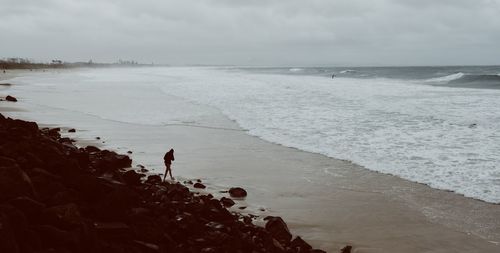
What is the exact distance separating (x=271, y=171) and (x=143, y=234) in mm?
5094

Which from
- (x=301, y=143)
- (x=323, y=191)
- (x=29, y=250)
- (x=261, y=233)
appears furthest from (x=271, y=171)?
A: (x=29, y=250)

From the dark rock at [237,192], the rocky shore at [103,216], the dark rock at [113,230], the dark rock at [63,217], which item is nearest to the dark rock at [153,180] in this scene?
the rocky shore at [103,216]

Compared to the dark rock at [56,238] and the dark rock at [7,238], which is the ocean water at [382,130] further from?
the dark rock at [7,238]

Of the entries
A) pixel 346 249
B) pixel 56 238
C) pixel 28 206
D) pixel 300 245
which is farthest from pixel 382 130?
pixel 56 238

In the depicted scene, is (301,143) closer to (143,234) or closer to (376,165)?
(376,165)

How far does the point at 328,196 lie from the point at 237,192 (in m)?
1.56

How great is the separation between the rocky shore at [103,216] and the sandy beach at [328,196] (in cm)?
73

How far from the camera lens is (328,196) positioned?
7680 millimetres

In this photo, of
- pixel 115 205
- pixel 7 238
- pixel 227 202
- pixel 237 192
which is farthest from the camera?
pixel 237 192

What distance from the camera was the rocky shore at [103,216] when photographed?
3.74m

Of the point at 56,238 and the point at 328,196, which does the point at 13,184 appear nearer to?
the point at 56,238

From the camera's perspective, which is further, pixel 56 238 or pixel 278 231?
pixel 278 231

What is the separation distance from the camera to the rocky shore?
147 inches

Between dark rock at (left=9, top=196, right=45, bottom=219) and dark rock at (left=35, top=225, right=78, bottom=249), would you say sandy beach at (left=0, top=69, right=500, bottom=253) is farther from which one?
dark rock at (left=9, top=196, right=45, bottom=219)
